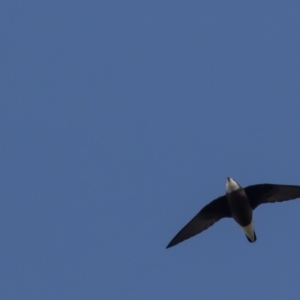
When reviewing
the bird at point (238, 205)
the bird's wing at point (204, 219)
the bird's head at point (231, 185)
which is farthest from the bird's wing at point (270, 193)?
the bird's wing at point (204, 219)

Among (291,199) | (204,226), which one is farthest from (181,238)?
(291,199)

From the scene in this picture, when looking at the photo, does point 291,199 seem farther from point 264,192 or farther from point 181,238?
point 181,238

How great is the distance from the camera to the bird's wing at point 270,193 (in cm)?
2295

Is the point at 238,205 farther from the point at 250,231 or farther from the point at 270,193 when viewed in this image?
the point at 270,193

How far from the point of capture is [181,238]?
23.2 m

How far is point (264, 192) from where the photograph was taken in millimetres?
23016

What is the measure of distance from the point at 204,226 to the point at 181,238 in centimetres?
45

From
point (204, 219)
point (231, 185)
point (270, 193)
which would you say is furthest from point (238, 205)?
point (204, 219)

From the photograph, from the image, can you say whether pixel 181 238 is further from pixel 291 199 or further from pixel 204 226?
pixel 291 199

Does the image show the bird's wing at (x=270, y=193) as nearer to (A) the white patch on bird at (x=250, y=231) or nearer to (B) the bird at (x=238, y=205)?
(B) the bird at (x=238, y=205)

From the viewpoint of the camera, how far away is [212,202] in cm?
2317

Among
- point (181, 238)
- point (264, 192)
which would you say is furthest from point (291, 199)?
point (181, 238)

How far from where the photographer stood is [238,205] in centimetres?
2272

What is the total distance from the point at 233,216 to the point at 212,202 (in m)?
0.44
